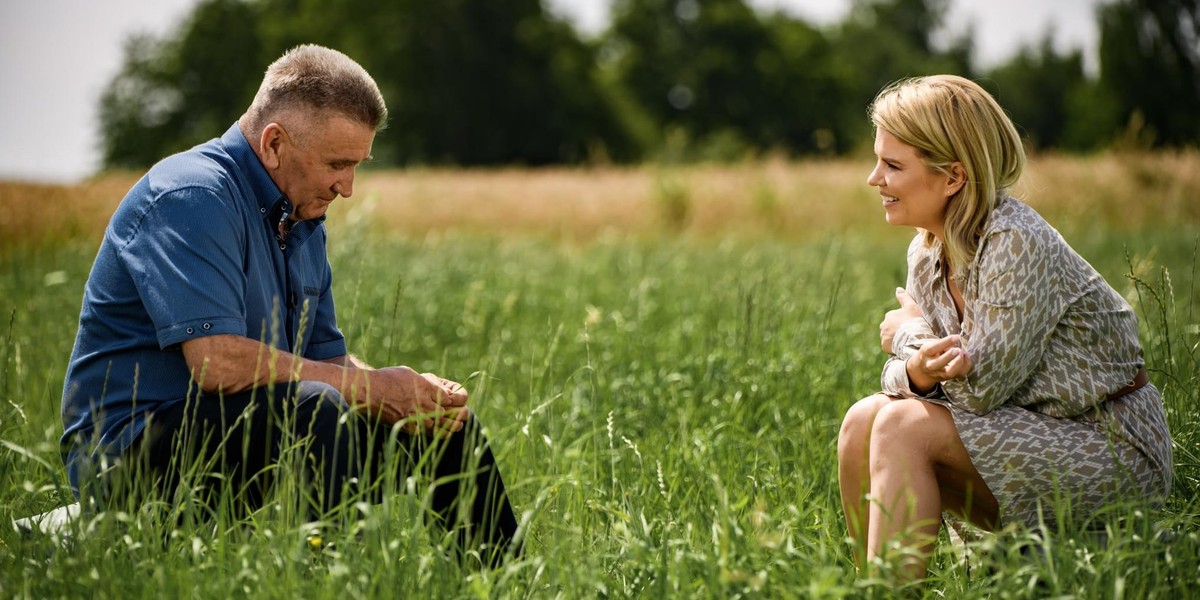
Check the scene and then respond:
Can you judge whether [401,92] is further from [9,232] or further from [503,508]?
[503,508]

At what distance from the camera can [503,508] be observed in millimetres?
2871

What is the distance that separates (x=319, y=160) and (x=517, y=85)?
40.9m

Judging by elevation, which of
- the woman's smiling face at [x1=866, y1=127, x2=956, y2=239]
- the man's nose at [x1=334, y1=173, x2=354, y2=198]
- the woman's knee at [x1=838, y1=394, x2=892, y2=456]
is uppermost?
the woman's smiling face at [x1=866, y1=127, x2=956, y2=239]

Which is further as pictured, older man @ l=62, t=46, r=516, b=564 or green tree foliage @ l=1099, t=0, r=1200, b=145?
green tree foliage @ l=1099, t=0, r=1200, b=145

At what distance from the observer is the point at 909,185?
281 centimetres

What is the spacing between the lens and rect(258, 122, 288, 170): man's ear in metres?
2.79

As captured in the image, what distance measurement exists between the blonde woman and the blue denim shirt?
146 centimetres

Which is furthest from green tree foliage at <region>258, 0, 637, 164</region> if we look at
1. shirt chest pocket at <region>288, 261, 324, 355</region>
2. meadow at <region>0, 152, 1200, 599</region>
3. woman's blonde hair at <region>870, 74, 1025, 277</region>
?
woman's blonde hair at <region>870, 74, 1025, 277</region>

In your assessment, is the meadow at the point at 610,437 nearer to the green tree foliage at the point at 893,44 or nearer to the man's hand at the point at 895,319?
the man's hand at the point at 895,319

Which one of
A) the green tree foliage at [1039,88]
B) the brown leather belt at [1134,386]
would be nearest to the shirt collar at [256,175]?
the brown leather belt at [1134,386]

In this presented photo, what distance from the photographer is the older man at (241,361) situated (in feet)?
8.12

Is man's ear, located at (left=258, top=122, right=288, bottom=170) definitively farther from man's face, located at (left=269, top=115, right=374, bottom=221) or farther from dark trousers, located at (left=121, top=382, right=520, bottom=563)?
dark trousers, located at (left=121, top=382, right=520, bottom=563)

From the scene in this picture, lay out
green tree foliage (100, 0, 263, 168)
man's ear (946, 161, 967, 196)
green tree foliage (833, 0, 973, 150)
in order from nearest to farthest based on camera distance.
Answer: man's ear (946, 161, 967, 196), green tree foliage (100, 0, 263, 168), green tree foliage (833, 0, 973, 150)

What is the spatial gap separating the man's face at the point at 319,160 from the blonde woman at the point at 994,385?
1491 mm
